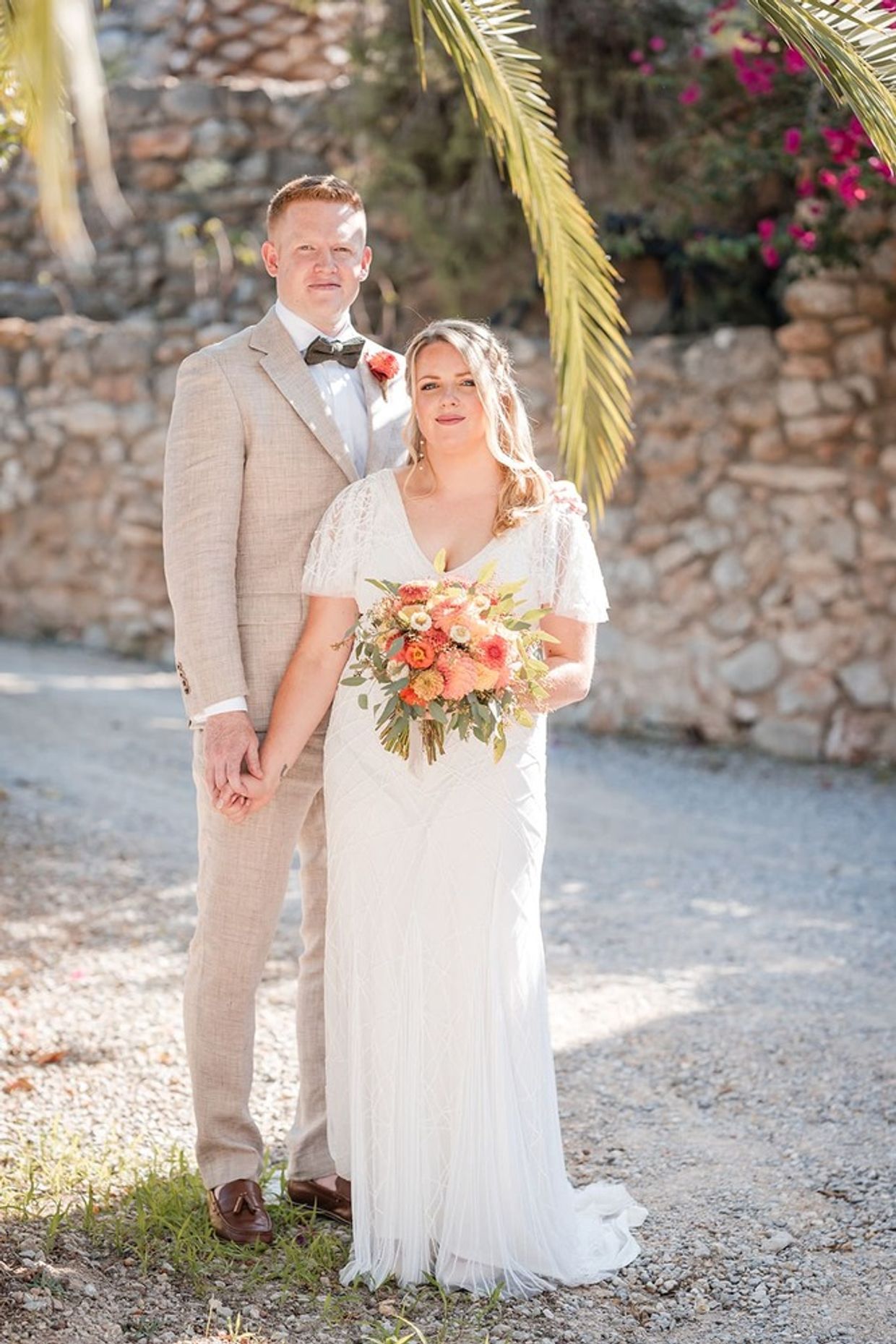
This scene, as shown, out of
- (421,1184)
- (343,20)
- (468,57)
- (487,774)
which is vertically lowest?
(421,1184)

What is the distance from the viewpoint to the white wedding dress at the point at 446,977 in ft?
9.38

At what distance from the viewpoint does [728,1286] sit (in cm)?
295

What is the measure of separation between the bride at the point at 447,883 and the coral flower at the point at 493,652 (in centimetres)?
21

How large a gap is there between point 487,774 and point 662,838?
387cm

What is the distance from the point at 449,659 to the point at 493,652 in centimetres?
8

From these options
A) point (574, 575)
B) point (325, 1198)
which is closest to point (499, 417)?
point (574, 575)

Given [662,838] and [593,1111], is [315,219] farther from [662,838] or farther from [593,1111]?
[662,838]

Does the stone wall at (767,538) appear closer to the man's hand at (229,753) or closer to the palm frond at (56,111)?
the man's hand at (229,753)

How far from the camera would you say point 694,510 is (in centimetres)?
832

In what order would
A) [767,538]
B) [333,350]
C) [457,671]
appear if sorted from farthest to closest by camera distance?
[767,538] → [333,350] → [457,671]

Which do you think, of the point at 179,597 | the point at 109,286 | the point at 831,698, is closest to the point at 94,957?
A: the point at 179,597

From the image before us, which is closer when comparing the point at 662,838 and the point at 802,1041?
the point at 802,1041

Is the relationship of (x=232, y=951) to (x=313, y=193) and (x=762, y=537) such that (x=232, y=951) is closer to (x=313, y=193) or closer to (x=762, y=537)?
(x=313, y=193)

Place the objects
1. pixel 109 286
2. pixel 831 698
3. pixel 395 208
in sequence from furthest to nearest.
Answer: pixel 109 286
pixel 395 208
pixel 831 698
